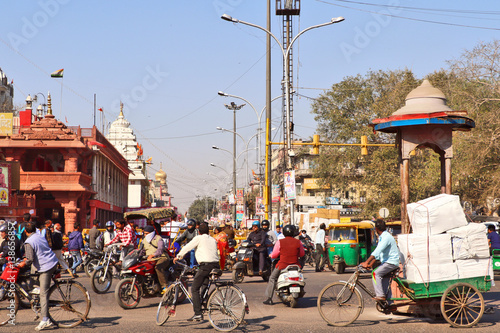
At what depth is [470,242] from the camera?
993 cm

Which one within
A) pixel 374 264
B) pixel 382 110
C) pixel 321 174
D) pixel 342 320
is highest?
pixel 382 110

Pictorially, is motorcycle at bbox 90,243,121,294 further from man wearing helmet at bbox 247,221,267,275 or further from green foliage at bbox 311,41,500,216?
green foliage at bbox 311,41,500,216

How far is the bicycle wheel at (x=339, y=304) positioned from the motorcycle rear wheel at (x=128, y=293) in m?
4.16

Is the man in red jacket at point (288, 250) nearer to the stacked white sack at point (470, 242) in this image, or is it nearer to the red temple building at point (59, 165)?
the stacked white sack at point (470, 242)

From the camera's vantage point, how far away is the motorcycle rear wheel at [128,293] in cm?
1207

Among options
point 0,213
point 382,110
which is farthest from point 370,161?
point 0,213

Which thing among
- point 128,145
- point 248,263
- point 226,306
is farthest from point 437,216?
point 128,145

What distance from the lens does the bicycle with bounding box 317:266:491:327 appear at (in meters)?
9.72

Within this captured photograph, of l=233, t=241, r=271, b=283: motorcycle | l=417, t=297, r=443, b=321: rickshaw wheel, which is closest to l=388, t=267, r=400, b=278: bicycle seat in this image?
l=417, t=297, r=443, b=321: rickshaw wheel

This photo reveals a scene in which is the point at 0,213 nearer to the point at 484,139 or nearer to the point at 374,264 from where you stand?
the point at 484,139

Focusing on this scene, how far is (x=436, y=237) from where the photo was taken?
991 centimetres

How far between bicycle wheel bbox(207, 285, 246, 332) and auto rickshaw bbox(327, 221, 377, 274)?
39.7 ft

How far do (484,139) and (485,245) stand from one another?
2084cm

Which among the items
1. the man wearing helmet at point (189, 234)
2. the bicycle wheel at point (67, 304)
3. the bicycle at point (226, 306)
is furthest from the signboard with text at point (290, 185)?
the bicycle wheel at point (67, 304)
